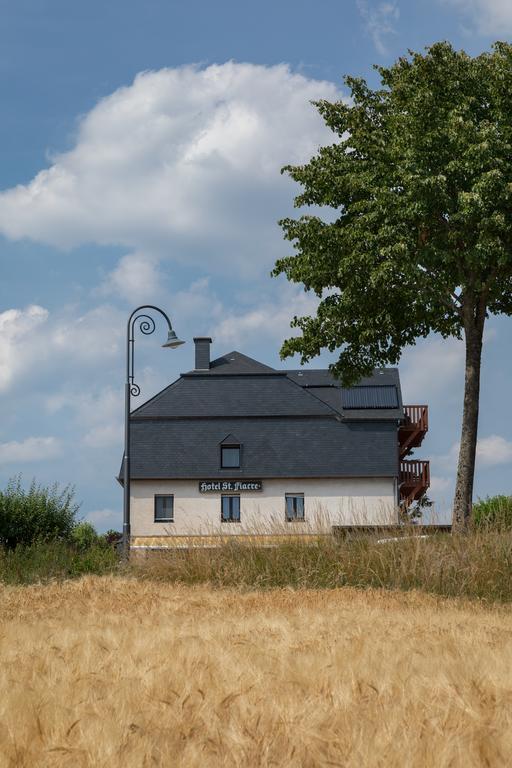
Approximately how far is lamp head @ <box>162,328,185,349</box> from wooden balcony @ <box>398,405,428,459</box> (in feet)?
105

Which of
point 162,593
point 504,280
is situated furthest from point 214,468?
point 162,593

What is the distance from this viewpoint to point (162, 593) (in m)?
14.9

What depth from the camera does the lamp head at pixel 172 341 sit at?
2759cm

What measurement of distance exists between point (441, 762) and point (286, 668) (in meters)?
2.62

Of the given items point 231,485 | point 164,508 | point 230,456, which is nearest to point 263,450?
point 230,456

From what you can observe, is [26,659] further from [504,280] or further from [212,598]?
[504,280]

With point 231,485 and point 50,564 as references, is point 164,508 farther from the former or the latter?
point 50,564

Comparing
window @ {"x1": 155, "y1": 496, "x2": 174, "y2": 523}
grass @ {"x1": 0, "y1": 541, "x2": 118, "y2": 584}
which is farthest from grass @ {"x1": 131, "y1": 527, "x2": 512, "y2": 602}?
window @ {"x1": 155, "y1": 496, "x2": 174, "y2": 523}

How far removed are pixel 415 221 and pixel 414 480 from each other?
2857 centimetres

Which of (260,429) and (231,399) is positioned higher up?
(231,399)

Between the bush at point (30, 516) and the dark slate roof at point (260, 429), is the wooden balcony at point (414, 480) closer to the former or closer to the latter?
the dark slate roof at point (260, 429)

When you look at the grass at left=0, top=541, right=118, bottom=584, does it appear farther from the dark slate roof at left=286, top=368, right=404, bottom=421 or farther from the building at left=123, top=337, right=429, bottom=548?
the dark slate roof at left=286, top=368, right=404, bottom=421

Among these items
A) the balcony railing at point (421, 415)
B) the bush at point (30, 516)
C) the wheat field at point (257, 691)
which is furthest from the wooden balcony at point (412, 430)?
the wheat field at point (257, 691)

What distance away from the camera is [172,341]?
2762cm
